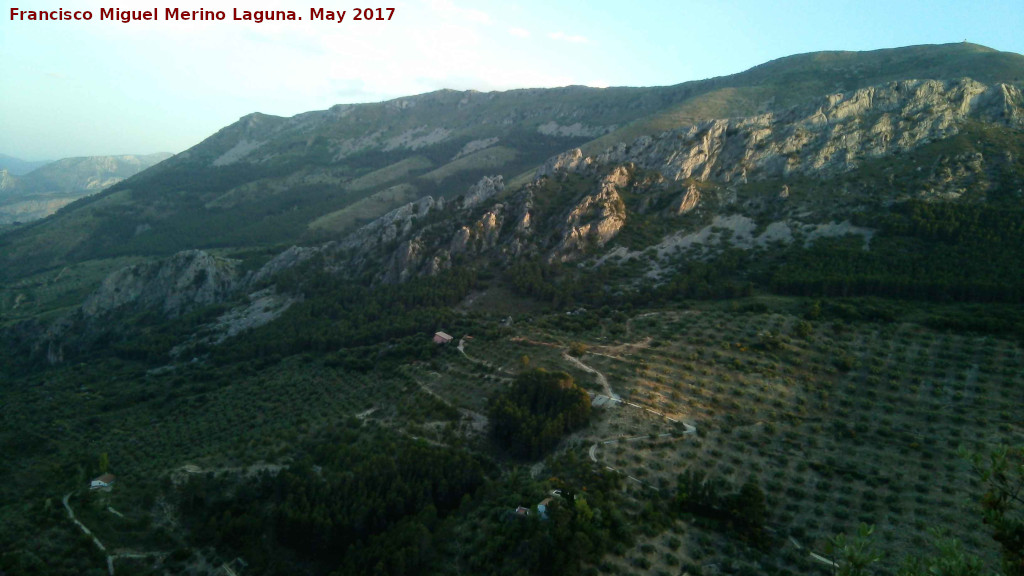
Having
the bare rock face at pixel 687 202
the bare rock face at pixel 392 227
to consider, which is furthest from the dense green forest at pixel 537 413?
the bare rock face at pixel 392 227

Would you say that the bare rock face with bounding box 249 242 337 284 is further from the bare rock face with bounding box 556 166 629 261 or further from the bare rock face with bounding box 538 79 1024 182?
the bare rock face with bounding box 538 79 1024 182

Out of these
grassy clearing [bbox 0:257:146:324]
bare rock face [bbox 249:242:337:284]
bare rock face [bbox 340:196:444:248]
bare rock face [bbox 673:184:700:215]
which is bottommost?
grassy clearing [bbox 0:257:146:324]

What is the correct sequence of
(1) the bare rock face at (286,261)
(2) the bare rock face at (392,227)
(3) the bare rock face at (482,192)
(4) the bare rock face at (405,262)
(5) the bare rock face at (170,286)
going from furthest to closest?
(3) the bare rock face at (482,192) → (1) the bare rock face at (286,261) → (2) the bare rock face at (392,227) → (5) the bare rock face at (170,286) → (4) the bare rock face at (405,262)

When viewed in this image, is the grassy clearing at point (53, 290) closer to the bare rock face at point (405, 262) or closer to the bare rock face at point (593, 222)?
the bare rock face at point (405, 262)

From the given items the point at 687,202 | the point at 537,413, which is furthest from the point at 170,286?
the point at 687,202

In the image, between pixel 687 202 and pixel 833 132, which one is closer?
pixel 687 202

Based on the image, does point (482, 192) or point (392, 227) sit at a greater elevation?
point (482, 192)

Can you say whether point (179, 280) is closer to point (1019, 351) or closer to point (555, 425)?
point (555, 425)

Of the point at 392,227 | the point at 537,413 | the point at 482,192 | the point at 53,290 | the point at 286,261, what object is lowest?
the point at 53,290

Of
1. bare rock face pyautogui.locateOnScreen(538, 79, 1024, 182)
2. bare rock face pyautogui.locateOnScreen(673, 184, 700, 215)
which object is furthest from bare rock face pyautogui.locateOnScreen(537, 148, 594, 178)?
bare rock face pyautogui.locateOnScreen(673, 184, 700, 215)

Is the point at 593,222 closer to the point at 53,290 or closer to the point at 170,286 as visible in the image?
the point at 170,286
